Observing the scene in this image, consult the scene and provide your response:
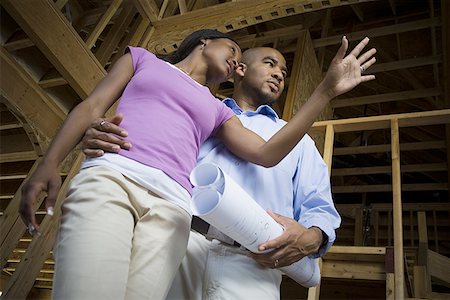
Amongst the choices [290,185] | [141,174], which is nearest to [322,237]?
[290,185]

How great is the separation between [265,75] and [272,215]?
0.79 meters

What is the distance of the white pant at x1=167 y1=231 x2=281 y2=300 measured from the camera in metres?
1.10

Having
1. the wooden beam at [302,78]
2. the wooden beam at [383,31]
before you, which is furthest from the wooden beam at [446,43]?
the wooden beam at [302,78]

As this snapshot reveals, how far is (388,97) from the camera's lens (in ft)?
18.6

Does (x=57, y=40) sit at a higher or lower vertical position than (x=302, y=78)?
lower

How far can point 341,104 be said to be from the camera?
5.82m

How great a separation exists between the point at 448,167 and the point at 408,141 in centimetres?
86

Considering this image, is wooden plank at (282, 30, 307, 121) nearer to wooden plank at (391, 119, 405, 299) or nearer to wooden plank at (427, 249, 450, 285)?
wooden plank at (427, 249, 450, 285)

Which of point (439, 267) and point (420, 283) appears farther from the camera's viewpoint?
point (439, 267)

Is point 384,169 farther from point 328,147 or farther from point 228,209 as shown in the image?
point 228,209

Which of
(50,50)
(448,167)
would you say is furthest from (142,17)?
(448,167)

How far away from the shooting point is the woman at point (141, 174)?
0.81 meters

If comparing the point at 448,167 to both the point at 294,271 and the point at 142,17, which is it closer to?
the point at 142,17

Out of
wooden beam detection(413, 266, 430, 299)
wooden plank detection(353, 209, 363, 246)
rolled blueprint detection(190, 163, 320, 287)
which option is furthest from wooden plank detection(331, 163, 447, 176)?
rolled blueprint detection(190, 163, 320, 287)
